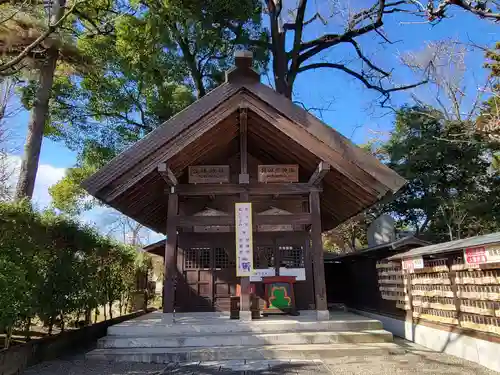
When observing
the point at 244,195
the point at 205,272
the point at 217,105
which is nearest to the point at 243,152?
the point at 244,195

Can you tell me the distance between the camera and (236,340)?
20.1 feet

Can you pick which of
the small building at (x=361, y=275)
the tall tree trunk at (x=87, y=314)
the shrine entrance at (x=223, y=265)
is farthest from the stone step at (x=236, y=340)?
the shrine entrance at (x=223, y=265)

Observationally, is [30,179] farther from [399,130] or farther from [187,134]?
[399,130]

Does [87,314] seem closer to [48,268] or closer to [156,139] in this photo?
[48,268]

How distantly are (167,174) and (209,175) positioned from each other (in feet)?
3.48

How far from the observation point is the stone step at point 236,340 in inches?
240

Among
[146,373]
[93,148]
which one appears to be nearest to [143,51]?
[93,148]

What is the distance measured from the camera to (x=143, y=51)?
1299 centimetres

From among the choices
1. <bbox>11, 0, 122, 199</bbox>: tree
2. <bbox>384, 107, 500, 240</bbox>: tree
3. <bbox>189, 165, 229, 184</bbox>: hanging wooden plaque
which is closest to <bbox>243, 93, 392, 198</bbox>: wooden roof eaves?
<bbox>189, 165, 229, 184</bbox>: hanging wooden plaque

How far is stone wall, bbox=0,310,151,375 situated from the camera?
4812mm

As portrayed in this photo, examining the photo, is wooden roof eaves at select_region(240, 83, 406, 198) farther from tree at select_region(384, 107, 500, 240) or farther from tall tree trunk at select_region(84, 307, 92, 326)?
tree at select_region(384, 107, 500, 240)

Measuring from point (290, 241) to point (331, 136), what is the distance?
3654 mm

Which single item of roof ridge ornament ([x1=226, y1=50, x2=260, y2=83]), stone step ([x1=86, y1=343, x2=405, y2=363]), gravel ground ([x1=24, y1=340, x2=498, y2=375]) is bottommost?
gravel ground ([x1=24, y1=340, x2=498, y2=375])

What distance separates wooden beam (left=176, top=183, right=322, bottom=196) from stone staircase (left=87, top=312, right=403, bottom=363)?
2.67 meters
